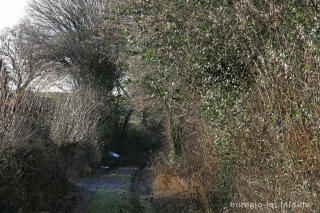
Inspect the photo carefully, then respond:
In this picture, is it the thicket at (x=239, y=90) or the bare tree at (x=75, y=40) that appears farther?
the bare tree at (x=75, y=40)

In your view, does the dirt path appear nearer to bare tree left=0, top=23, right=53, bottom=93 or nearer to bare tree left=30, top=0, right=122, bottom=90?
bare tree left=0, top=23, right=53, bottom=93

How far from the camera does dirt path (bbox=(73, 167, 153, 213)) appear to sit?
28.6 feet

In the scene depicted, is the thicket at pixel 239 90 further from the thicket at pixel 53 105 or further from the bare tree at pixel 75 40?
the bare tree at pixel 75 40

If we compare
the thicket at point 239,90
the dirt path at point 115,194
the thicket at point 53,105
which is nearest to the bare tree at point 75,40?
the thicket at point 53,105

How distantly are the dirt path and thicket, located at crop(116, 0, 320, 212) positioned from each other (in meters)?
1.00

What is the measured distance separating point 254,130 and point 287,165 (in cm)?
148

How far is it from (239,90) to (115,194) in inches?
235

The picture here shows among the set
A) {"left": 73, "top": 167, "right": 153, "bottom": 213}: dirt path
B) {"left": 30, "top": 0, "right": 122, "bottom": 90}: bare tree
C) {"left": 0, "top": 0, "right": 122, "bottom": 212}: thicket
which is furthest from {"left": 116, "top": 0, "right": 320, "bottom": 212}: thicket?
{"left": 30, "top": 0, "right": 122, "bottom": 90}: bare tree

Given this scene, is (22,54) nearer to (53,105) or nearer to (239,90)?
(53,105)

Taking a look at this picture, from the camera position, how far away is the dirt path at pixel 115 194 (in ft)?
28.6

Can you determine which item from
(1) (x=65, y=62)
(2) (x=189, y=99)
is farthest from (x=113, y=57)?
(2) (x=189, y=99)

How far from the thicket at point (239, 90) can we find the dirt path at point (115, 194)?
3.29 ft

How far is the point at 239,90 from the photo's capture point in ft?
23.5

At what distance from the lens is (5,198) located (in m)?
6.26
